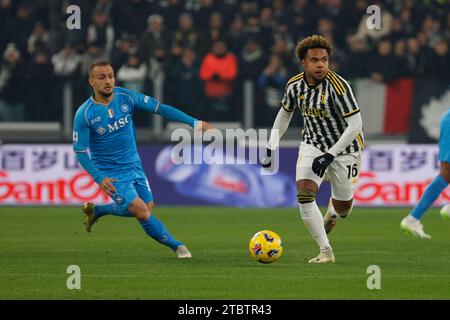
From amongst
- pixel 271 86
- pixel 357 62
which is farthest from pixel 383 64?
pixel 271 86

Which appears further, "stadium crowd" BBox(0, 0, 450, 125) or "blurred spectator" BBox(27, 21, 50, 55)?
"blurred spectator" BBox(27, 21, 50, 55)

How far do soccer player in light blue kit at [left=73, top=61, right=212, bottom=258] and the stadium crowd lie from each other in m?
8.27

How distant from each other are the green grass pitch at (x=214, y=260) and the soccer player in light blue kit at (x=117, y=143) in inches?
21.0

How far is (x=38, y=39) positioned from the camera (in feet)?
72.6

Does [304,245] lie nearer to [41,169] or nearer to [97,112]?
[97,112]

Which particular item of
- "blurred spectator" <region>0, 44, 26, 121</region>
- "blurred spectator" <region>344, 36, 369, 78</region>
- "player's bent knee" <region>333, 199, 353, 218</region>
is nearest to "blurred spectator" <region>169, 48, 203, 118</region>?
"blurred spectator" <region>344, 36, 369, 78</region>

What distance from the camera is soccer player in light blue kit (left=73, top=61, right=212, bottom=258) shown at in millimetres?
12484

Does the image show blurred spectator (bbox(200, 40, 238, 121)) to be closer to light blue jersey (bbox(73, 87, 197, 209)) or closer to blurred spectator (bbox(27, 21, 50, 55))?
blurred spectator (bbox(27, 21, 50, 55))

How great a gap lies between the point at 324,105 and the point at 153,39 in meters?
9.83

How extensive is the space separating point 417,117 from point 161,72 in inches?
197

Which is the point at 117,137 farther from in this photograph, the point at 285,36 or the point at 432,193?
the point at 285,36

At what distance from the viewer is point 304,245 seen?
47.1 ft

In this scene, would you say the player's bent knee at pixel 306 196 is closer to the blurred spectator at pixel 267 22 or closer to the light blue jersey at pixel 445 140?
the light blue jersey at pixel 445 140

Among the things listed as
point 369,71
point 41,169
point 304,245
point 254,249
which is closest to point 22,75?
point 41,169
